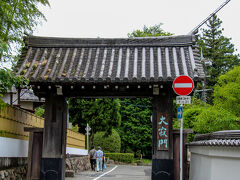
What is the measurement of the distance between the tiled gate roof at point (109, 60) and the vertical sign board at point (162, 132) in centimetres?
156

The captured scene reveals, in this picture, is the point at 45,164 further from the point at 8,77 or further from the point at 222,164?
the point at 222,164

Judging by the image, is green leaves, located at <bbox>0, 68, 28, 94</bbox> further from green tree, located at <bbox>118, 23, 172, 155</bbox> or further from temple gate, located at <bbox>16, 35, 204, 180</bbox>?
green tree, located at <bbox>118, 23, 172, 155</bbox>

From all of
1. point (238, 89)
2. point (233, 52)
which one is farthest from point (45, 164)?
Result: point (233, 52)

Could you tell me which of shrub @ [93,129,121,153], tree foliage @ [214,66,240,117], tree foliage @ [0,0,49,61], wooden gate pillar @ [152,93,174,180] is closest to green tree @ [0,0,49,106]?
tree foliage @ [0,0,49,61]

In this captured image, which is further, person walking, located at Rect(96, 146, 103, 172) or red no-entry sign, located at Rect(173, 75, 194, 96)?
person walking, located at Rect(96, 146, 103, 172)

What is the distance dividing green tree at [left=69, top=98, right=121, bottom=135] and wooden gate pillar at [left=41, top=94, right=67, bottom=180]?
789 inches

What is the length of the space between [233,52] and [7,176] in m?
47.7

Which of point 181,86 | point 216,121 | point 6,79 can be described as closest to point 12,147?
point 6,79

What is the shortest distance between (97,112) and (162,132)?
21.3 metres

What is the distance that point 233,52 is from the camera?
52.4 meters

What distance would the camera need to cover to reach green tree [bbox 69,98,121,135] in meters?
32.5

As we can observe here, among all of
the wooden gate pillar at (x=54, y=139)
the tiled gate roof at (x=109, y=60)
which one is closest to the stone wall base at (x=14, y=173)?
the wooden gate pillar at (x=54, y=139)

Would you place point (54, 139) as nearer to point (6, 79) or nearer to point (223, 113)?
point (6, 79)

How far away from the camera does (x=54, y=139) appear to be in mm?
11906
